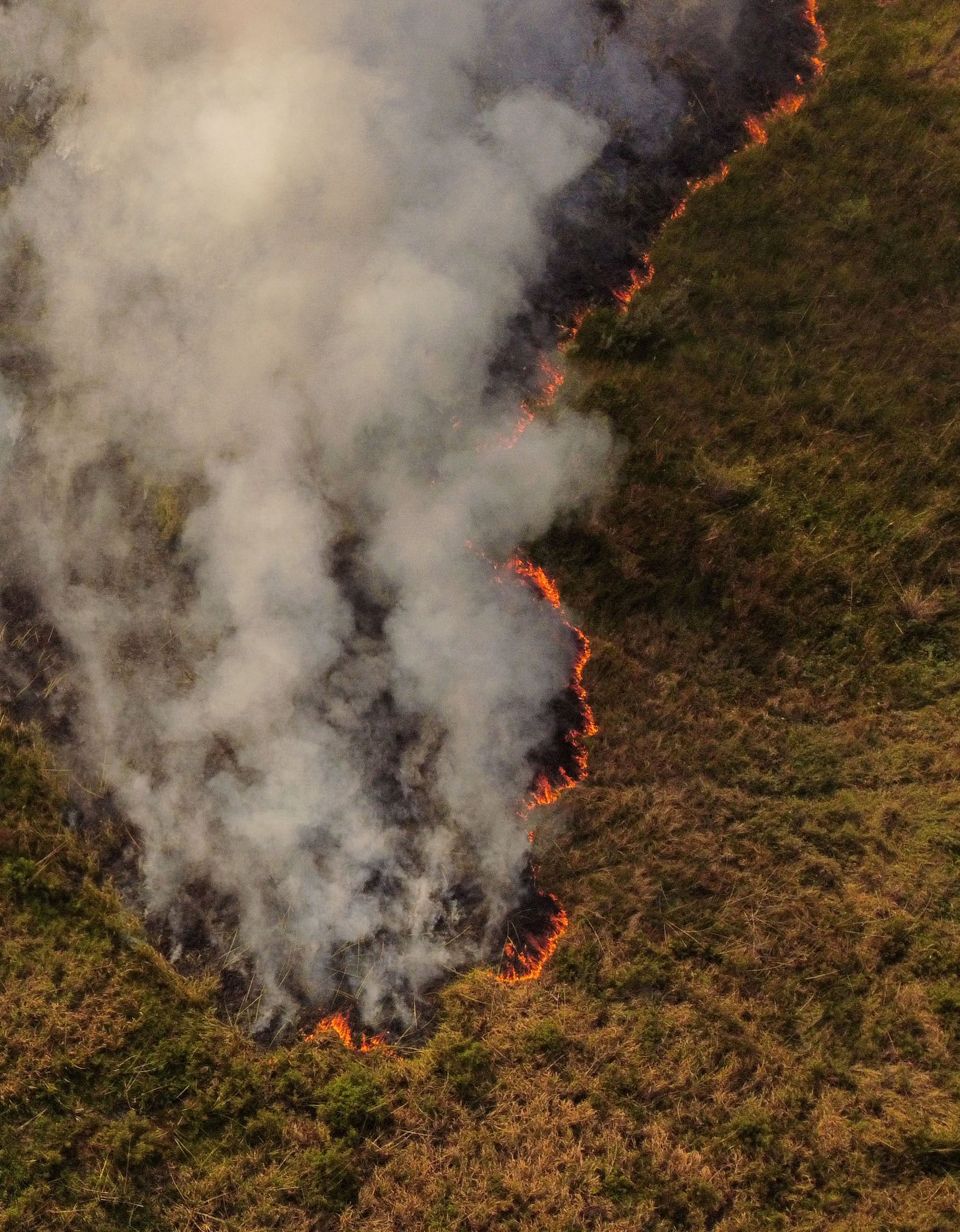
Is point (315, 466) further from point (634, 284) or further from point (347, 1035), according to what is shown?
point (347, 1035)

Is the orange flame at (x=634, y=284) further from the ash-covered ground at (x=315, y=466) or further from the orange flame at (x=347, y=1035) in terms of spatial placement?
the orange flame at (x=347, y=1035)

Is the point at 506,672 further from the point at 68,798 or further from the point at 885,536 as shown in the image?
the point at 68,798

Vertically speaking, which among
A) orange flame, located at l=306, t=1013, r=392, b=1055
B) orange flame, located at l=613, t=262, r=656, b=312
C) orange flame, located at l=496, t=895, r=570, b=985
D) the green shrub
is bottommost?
the green shrub

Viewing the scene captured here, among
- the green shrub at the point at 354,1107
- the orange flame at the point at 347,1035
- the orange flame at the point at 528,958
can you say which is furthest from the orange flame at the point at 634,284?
the green shrub at the point at 354,1107

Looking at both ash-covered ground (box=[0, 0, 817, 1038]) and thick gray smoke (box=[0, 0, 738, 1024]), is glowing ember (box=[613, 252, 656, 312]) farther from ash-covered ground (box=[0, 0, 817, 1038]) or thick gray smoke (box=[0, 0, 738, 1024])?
thick gray smoke (box=[0, 0, 738, 1024])

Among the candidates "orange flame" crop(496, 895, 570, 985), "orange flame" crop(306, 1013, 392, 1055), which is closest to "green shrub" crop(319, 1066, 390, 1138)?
"orange flame" crop(306, 1013, 392, 1055)

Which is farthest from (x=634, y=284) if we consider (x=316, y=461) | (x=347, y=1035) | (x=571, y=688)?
(x=347, y=1035)
